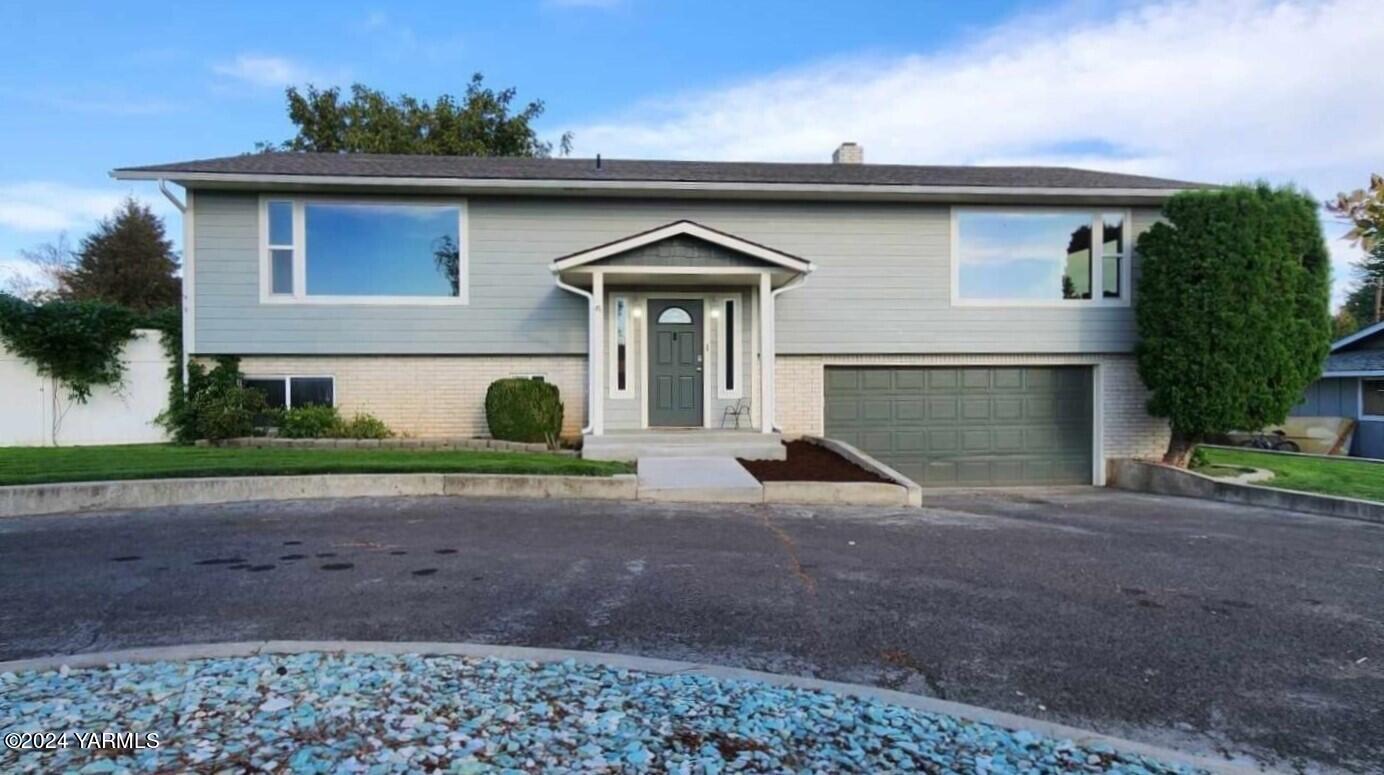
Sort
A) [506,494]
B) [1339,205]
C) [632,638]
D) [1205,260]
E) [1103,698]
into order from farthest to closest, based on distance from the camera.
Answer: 1. [1205,260]
2. [506,494]
3. [632,638]
4. [1103,698]
5. [1339,205]

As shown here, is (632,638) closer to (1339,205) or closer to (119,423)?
(1339,205)

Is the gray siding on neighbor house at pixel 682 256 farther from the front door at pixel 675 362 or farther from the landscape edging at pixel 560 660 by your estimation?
the landscape edging at pixel 560 660

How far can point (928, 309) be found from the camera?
13750mm

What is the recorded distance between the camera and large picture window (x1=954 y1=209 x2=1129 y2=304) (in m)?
13.9

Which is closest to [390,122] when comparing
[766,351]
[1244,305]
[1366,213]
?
[766,351]

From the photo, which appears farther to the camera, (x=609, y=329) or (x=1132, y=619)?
(x=609, y=329)

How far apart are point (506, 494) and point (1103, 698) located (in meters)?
6.84

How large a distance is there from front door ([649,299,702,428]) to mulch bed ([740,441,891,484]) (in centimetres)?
216

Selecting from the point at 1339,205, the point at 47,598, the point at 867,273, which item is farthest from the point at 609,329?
the point at 1339,205

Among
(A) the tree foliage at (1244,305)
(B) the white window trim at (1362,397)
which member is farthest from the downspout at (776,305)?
(B) the white window trim at (1362,397)

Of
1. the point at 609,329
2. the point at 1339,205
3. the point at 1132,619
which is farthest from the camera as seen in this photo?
the point at 609,329

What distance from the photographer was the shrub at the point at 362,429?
40.9ft

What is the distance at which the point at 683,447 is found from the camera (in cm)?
1137

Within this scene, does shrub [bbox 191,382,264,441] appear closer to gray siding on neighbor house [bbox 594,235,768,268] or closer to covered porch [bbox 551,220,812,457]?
covered porch [bbox 551,220,812,457]
